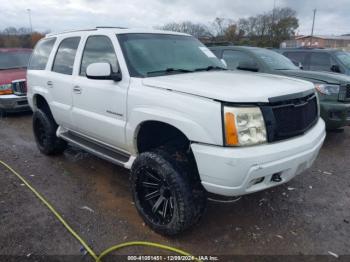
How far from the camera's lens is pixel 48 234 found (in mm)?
3037

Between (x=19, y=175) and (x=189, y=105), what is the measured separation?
9.99 feet

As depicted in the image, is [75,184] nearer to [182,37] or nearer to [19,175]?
[19,175]

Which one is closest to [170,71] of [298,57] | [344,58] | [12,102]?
[12,102]

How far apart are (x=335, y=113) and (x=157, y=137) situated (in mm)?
3522

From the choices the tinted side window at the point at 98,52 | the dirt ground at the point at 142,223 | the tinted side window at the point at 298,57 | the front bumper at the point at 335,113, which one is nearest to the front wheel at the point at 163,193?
the dirt ground at the point at 142,223

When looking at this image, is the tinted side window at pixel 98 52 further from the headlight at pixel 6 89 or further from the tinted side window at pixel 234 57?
the headlight at pixel 6 89

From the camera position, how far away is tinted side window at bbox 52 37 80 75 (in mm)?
4121

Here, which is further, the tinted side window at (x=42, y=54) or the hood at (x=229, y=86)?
the tinted side window at (x=42, y=54)

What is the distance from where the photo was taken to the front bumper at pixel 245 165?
2402 mm

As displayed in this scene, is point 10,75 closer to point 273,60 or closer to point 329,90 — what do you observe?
point 273,60

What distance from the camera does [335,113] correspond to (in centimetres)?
531

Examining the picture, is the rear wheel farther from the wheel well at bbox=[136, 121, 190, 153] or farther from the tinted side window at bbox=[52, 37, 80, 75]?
the wheel well at bbox=[136, 121, 190, 153]

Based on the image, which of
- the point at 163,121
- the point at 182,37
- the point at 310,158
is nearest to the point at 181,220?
the point at 163,121

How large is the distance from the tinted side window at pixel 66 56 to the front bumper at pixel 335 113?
407cm
